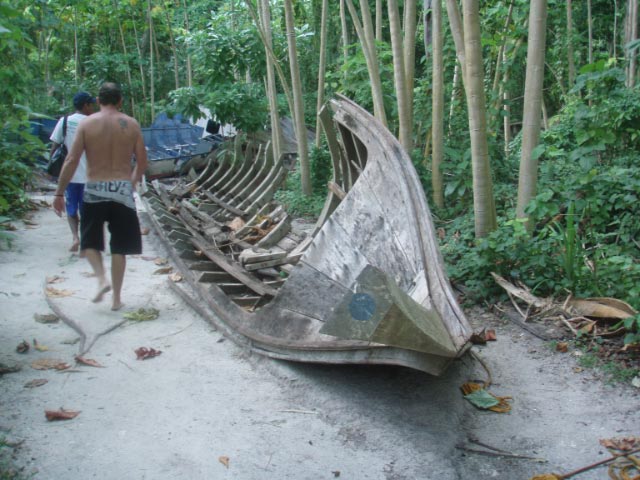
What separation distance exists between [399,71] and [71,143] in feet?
10.9

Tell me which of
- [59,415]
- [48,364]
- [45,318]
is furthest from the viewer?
[45,318]

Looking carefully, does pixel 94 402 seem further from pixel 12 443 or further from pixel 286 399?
pixel 286 399

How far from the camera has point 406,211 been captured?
3.74 meters

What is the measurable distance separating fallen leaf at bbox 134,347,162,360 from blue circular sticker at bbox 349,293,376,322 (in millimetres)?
1870

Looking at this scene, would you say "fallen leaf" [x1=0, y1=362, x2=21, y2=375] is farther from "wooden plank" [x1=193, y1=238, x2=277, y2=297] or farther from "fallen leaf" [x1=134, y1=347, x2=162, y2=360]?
"wooden plank" [x1=193, y1=238, x2=277, y2=297]

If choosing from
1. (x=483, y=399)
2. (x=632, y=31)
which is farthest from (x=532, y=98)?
(x=632, y=31)

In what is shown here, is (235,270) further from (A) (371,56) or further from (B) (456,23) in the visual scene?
(A) (371,56)

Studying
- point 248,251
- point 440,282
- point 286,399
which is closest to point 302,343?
point 286,399

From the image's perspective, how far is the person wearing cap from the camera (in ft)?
17.0

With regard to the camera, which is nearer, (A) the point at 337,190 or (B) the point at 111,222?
(B) the point at 111,222

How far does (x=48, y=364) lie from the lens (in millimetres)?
3445

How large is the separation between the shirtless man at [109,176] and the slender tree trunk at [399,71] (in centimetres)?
296

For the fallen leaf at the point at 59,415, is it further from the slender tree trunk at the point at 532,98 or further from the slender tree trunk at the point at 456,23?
the slender tree trunk at the point at 456,23

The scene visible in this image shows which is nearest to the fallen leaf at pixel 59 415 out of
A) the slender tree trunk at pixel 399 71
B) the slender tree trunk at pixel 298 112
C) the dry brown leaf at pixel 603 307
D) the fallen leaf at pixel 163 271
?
the fallen leaf at pixel 163 271
